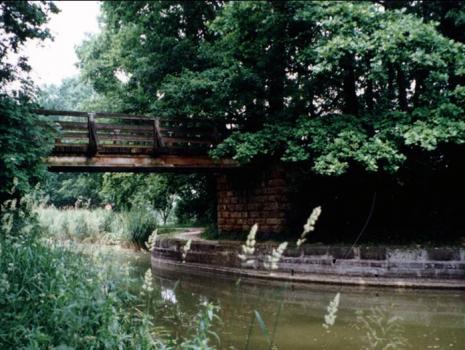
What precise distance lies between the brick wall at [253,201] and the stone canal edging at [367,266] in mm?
1285

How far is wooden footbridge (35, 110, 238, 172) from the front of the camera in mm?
12062

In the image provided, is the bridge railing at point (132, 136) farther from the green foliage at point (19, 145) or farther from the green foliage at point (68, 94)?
the green foliage at point (68, 94)

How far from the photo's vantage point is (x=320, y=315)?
28.2ft

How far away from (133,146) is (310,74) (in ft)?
17.3

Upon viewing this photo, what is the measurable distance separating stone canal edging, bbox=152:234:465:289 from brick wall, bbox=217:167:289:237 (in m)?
1.28

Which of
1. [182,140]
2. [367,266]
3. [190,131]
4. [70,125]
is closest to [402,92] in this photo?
[367,266]

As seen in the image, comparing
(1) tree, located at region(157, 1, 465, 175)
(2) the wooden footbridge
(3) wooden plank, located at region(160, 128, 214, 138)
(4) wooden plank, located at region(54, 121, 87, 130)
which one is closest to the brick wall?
(1) tree, located at region(157, 1, 465, 175)

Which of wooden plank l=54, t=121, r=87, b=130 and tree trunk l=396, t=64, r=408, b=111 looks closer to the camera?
wooden plank l=54, t=121, r=87, b=130

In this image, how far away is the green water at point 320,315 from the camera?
6770mm

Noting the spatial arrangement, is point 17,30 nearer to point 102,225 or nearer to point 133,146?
point 133,146

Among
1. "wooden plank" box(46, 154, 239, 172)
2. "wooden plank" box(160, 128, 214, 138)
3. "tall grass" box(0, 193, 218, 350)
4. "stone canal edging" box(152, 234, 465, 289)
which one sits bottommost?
"stone canal edging" box(152, 234, 465, 289)

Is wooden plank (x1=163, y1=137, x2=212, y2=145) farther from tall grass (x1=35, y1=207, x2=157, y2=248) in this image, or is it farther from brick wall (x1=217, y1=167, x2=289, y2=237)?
tall grass (x1=35, y1=207, x2=157, y2=248)

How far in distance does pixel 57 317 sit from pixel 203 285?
8.63 metres

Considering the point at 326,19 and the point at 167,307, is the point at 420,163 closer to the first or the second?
the point at 326,19
